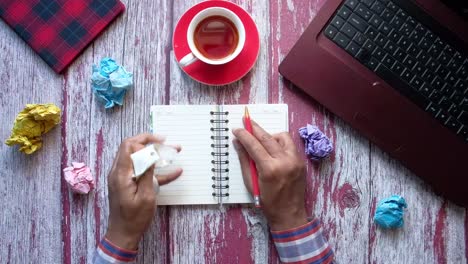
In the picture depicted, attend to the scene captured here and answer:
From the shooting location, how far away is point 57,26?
2.82 feet

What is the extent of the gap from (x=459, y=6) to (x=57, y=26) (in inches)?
28.9

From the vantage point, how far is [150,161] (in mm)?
767

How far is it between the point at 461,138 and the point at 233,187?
1.38 feet

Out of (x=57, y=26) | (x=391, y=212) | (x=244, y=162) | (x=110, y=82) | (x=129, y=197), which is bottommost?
(x=391, y=212)

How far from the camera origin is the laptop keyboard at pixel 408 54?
813 mm

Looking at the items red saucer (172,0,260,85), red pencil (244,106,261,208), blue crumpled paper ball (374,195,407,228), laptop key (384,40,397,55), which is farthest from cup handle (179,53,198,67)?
A: blue crumpled paper ball (374,195,407,228)

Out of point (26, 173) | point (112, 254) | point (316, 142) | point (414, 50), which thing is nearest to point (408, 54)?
point (414, 50)

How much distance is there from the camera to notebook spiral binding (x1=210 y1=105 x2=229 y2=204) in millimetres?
854

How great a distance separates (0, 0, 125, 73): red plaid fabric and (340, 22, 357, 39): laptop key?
16.9 inches

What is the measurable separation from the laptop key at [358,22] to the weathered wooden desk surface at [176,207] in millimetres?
87

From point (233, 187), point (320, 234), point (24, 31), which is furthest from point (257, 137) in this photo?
point (24, 31)

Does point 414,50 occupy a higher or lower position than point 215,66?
lower

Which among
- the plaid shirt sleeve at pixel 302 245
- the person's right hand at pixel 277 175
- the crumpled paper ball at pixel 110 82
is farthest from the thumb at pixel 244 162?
the crumpled paper ball at pixel 110 82

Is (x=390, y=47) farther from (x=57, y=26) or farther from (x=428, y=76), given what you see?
(x=57, y=26)
